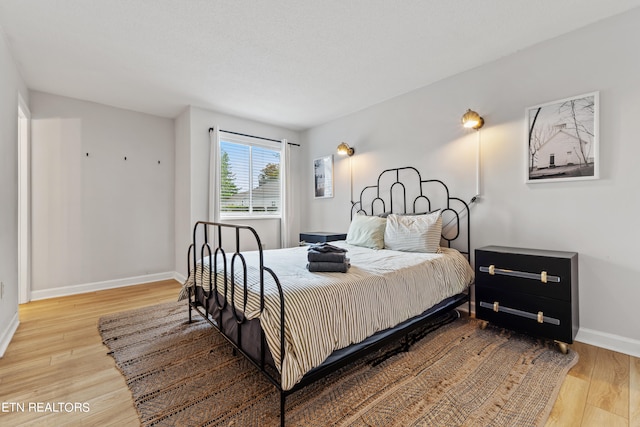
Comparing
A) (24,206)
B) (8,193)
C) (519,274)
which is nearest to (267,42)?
(8,193)

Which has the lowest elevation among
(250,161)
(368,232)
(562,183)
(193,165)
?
(368,232)

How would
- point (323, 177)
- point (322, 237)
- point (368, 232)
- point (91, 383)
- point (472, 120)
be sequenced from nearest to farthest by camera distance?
point (91, 383) < point (472, 120) < point (368, 232) < point (322, 237) < point (323, 177)

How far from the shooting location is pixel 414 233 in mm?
2760

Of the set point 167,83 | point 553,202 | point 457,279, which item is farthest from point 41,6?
point 553,202

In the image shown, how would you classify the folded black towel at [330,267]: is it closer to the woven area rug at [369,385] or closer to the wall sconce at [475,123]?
the woven area rug at [369,385]

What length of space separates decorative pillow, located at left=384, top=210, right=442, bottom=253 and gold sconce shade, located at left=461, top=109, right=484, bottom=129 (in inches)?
36.3

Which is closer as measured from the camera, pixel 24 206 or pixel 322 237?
pixel 24 206

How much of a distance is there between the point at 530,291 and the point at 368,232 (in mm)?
1502

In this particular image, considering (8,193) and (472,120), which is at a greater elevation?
(472,120)

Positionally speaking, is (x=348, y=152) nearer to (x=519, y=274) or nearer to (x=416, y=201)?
(x=416, y=201)

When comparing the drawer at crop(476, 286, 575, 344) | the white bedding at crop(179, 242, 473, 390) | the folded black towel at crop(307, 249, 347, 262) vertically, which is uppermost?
the folded black towel at crop(307, 249, 347, 262)

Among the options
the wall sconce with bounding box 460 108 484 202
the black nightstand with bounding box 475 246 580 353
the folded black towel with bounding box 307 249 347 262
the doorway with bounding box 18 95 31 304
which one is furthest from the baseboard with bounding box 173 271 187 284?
the wall sconce with bounding box 460 108 484 202

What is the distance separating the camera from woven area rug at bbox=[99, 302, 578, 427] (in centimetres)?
140

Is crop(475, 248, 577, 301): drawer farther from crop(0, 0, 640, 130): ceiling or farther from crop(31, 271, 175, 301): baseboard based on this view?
crop(31, 271, 175, 301): baseboard
